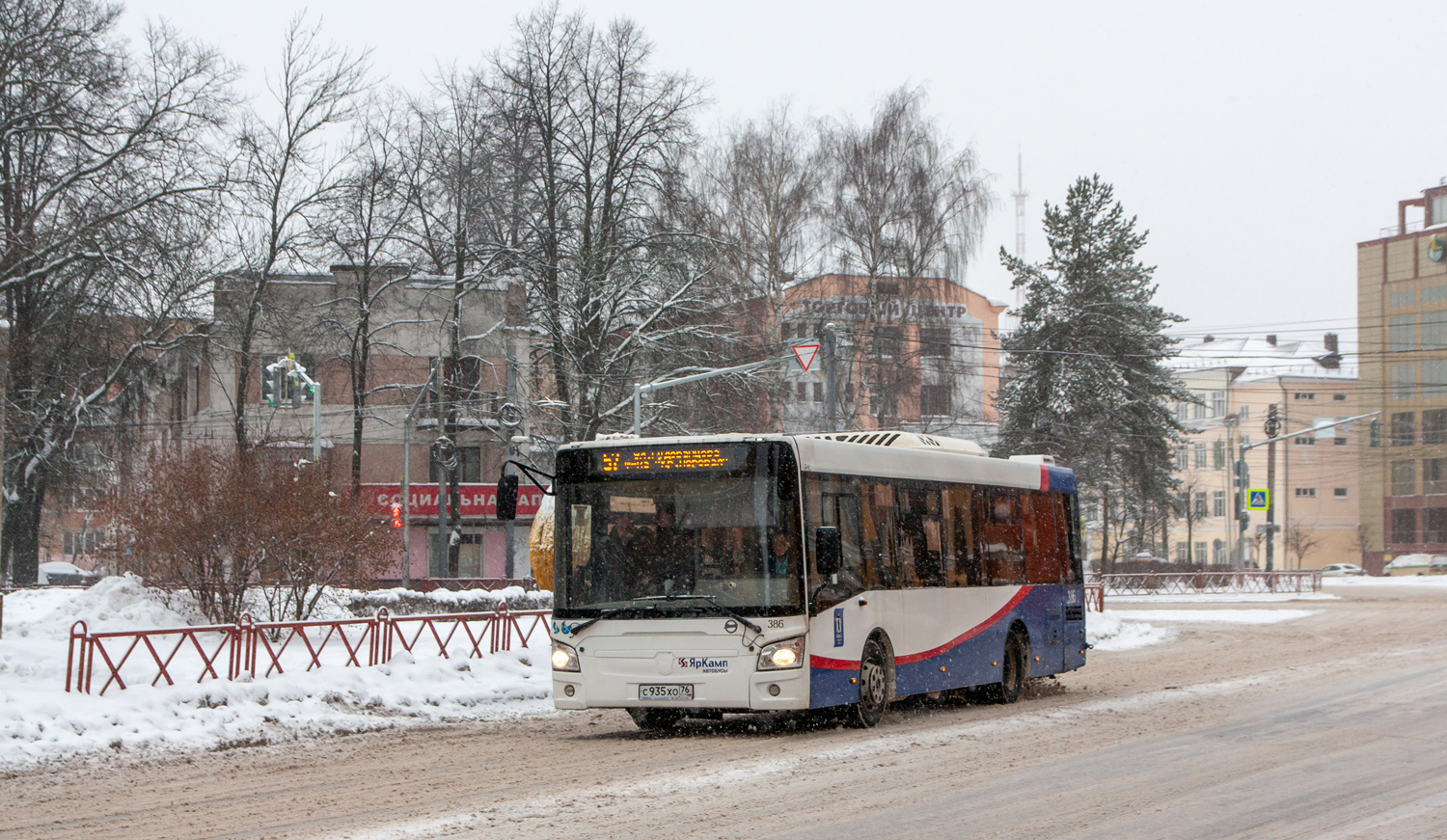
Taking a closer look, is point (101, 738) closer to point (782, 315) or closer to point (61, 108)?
point (61, 108)

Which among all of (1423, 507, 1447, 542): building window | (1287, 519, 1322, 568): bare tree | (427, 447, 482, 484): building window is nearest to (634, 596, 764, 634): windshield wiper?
(427, 447, 482, 484): building window

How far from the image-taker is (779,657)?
42.4ft

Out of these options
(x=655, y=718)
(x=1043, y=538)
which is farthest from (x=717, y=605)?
(x=1043, y=538)

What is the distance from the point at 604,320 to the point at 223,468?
19563 millimetres

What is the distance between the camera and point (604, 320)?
40188 millimetres

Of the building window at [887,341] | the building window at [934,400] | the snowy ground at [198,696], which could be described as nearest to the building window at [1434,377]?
the building window at [934,400]

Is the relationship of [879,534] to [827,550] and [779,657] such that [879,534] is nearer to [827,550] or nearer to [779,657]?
[827,550]

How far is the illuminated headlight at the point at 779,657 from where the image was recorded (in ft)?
42.4

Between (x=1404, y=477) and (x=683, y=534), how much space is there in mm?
90902

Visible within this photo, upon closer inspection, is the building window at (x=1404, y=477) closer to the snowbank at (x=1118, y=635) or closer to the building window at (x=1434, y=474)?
the building window at (x=1434, y=474)

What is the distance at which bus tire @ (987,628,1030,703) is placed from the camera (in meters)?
16.8

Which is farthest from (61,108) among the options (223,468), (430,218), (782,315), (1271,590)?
(1271,590)

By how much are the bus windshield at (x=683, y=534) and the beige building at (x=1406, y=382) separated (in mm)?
86431

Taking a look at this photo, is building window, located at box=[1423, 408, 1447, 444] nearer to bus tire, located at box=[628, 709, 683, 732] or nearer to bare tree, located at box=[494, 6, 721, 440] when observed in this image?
bare tree, located at box=[494, 6, 721, 440]
